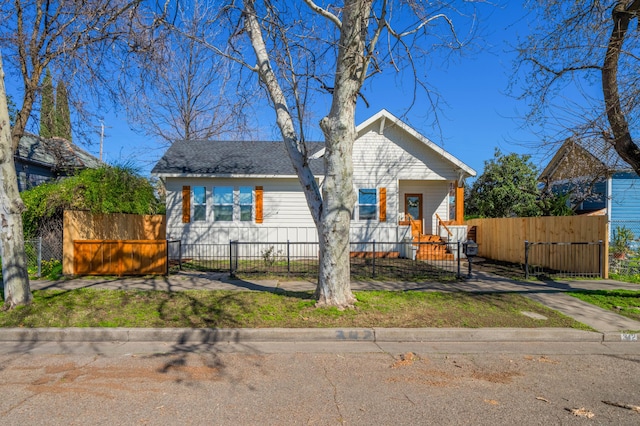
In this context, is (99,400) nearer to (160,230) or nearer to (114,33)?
(114,33)

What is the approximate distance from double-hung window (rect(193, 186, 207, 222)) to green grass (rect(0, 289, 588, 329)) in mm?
7251

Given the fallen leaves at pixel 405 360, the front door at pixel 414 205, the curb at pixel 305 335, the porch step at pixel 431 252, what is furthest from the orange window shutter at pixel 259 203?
the fallen leaves at pixel 405 360

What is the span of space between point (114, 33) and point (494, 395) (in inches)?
432

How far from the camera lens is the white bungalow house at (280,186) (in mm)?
16188

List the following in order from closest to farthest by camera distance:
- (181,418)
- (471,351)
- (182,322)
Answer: (181,418) → (471,351) → (182,322)

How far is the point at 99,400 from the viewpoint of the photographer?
4277 mm

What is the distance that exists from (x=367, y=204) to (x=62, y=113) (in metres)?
11.3

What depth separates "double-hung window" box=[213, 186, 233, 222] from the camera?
16375mm

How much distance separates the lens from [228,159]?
56.4 ft

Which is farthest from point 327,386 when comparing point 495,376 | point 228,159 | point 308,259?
point 228,159

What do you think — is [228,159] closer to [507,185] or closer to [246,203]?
[246,203]

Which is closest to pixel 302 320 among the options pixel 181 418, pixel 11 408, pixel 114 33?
pixel 181 418

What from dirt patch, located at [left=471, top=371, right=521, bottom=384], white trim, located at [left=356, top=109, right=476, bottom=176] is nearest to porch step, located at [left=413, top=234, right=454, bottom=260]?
white trim, located at [left=356, top=109, right=476, bottom=176]

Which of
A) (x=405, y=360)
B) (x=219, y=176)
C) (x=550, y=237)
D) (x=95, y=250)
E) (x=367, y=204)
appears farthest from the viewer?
(x=367, y=204)
